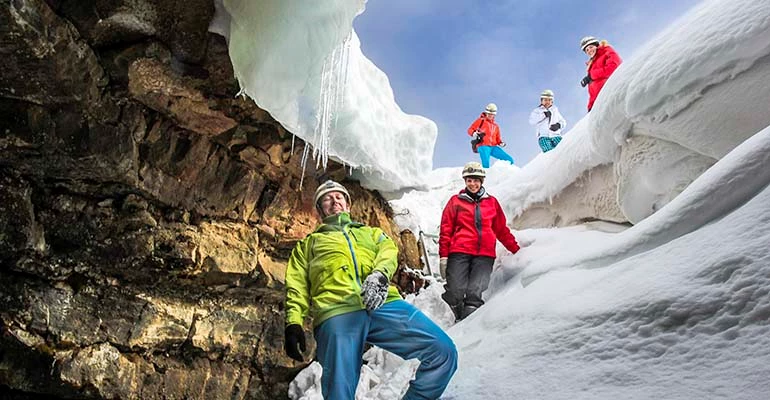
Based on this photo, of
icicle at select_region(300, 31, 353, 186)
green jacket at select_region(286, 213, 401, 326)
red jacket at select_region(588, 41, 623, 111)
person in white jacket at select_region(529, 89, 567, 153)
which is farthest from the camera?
person in white jacket at select_region(529, 89, 567, 153)

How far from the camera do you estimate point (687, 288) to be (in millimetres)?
1966

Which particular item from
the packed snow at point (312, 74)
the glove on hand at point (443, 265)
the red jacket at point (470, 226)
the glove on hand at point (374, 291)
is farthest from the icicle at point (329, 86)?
the glove on hand at point (374, 291)

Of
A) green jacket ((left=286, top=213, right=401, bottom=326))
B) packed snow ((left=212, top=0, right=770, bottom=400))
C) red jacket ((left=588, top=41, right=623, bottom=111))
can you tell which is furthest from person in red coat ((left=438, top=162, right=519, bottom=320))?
red jacket ((left=588, top=41, right=623, bottom=111))

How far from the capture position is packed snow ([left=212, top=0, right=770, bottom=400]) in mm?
1823

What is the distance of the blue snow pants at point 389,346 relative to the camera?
2.47 m

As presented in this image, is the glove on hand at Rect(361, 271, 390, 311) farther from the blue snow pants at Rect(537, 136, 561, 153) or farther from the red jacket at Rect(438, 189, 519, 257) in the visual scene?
the blue snow pants at Rect(537, 136, 561, 153)

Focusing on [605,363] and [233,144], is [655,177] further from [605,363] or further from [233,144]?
[233,144]

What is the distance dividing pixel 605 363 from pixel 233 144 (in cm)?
407

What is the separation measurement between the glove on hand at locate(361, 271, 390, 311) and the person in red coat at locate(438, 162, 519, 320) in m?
2.04

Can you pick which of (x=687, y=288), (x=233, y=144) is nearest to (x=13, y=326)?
(x=233, y=144)

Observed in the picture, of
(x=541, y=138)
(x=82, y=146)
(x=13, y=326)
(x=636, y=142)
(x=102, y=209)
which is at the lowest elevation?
(x=13, y=326)

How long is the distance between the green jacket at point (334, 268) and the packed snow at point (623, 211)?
822 mm

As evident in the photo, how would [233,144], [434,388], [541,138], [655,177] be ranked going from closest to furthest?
[434,388] < [655,177] < [233,144] < [541,138]

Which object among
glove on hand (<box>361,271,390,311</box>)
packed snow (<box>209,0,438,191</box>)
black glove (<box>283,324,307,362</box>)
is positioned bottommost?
black glove (<box>283,324,307,362</box>)
